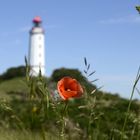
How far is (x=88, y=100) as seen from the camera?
7.21 feet

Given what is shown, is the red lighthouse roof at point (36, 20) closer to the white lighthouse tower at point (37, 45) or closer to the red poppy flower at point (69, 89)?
the white lighthouse tower at point (37, 45)

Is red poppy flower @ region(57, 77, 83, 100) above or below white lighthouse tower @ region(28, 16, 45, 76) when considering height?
below

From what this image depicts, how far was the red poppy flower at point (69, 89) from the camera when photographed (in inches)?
76.2

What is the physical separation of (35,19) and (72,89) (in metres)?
60.2

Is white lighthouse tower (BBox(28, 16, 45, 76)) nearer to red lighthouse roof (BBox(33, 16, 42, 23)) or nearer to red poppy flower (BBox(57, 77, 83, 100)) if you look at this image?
red lighthouse roof (BBox(33, 16, 42, 23))

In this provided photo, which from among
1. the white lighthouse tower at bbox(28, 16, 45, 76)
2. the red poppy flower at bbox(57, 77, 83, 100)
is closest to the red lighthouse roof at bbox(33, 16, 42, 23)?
the white lighthouse tower at bbox(28, 16, 45, 76)

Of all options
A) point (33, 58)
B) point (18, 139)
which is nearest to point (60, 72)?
point (33, 58)

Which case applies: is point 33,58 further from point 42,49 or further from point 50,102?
point 50,102

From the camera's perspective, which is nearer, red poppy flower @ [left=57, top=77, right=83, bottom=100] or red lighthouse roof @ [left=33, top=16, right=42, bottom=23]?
red poppy flower @ [left=57, top=77, right=83, bottom=100]

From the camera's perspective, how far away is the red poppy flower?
194 cm

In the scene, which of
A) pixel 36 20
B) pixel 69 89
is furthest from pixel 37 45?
pixel 69 89

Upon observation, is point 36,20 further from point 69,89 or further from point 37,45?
point 69,89

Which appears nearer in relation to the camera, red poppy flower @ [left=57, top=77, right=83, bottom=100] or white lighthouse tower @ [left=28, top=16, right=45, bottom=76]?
red poppy flower @ [left=57, top=77, right=83, bottom=100]

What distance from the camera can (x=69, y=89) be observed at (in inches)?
80.2
